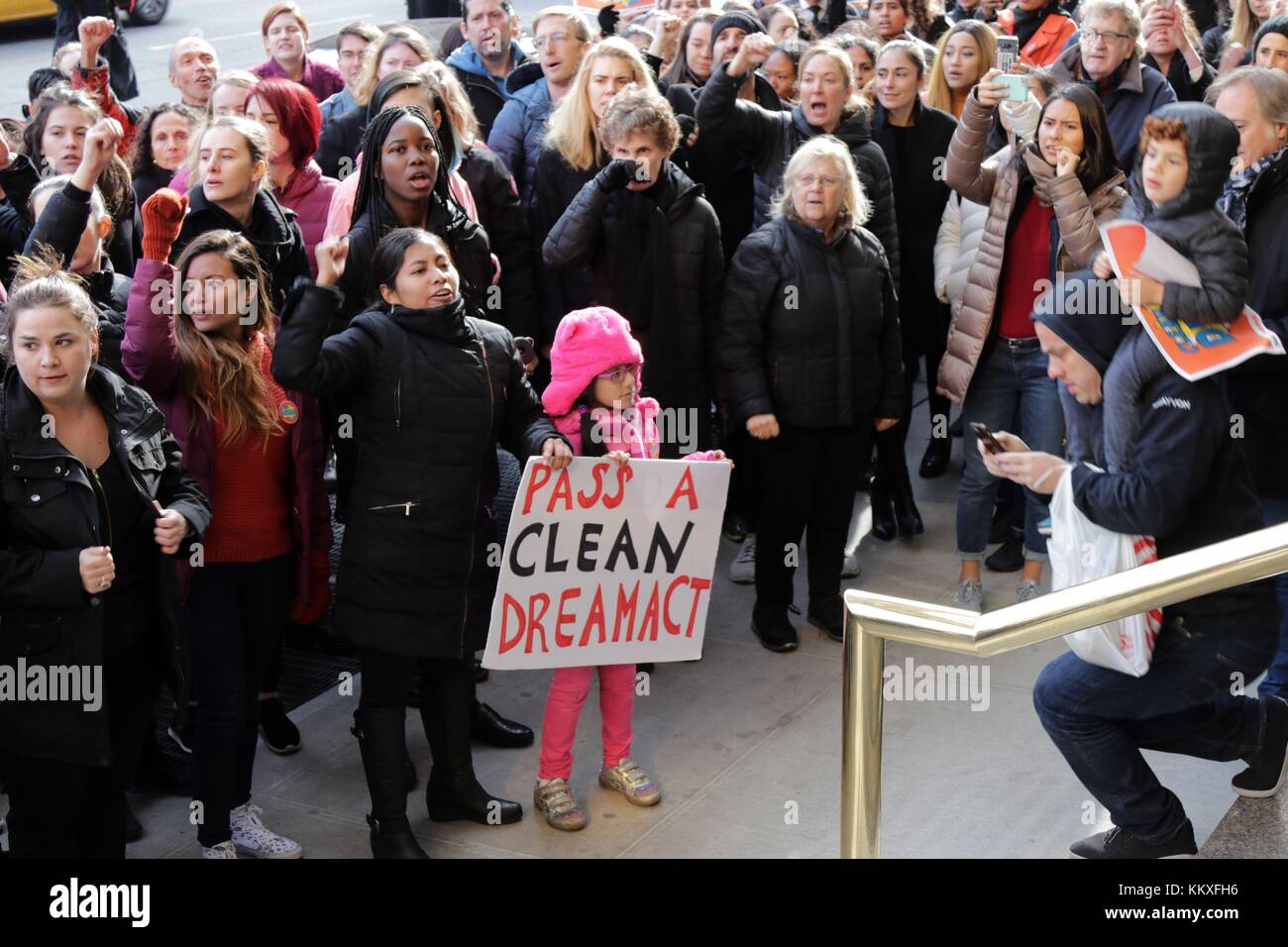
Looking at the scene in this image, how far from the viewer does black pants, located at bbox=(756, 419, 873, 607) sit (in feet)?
21.7

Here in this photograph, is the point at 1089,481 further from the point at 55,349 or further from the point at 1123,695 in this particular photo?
the point at 55,349

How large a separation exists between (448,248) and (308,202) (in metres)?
0.92

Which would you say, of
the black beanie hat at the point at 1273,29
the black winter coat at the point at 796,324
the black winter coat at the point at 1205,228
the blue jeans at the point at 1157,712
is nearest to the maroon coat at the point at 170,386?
the black winter coat at the point at 796,324

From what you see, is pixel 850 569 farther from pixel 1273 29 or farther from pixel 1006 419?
pixel 1273 29

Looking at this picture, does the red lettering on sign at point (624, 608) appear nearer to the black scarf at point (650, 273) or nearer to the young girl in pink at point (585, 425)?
the young girl in pink at point (585, 425)

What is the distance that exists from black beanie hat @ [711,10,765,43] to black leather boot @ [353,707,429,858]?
160 inches

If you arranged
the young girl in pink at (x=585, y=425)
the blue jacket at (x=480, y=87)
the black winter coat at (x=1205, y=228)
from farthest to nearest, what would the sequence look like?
the blue jacket at (x=480, y=87), the young girl in pink at (x=585, y=425), the black winter coat at (x=1205, y=228)

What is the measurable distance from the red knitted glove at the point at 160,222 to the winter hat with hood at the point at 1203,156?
118 inches

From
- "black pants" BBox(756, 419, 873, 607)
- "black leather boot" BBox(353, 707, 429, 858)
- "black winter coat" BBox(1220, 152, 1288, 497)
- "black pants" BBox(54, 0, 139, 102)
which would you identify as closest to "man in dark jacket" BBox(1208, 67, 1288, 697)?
"black winter coat" BBox(1220, 152, 1288, 497)

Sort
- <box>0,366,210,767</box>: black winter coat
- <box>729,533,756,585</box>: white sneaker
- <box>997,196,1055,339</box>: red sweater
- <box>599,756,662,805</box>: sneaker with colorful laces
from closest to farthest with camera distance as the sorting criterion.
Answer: <box>0,366,210,767</box>: black winter coat < <box>599,756,662,805</box>: sneaker with colorful laces < <box>997,196,1055,339</box>: red sweater < <box>729,533,756,585</box>: white sneaker

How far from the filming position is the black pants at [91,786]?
4.32 meters

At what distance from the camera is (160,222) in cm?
495

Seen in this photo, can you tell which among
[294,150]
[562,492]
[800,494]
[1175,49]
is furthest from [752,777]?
[1175,49]

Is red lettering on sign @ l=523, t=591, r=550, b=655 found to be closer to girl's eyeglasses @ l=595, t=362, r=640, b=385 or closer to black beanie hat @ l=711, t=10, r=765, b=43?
girl's eyeglasses @ l=595, t=362, r=640, b=385
